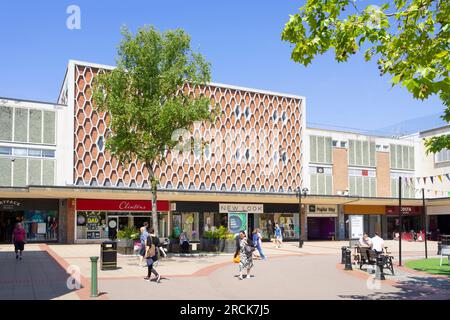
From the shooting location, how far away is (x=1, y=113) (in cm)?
3781

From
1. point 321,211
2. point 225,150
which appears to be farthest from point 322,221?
point 225,150

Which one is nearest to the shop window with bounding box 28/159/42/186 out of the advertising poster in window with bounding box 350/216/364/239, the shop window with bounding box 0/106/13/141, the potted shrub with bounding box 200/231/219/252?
the shop window with bounding box 0/106/13/141

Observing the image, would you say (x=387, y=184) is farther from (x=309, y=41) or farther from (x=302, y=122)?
(x=309, y=41)

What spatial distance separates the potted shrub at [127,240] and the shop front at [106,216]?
10140mm

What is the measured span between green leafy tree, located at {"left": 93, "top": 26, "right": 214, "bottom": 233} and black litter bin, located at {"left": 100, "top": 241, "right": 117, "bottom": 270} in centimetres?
521

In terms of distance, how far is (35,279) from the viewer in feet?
54.7

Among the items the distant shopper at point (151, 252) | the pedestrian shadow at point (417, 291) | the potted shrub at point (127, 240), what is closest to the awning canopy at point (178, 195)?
the potted shrub at point (127, 240)

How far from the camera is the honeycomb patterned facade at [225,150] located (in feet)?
134

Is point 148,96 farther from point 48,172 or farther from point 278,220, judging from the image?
point 278,220

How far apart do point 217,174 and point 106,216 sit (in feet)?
35.4

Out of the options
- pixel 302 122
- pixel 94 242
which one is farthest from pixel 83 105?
pixel 302 122

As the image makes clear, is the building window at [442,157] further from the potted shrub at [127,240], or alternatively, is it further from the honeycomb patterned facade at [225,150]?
the potted shrub at [127,240]

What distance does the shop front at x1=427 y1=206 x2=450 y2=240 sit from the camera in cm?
5347
